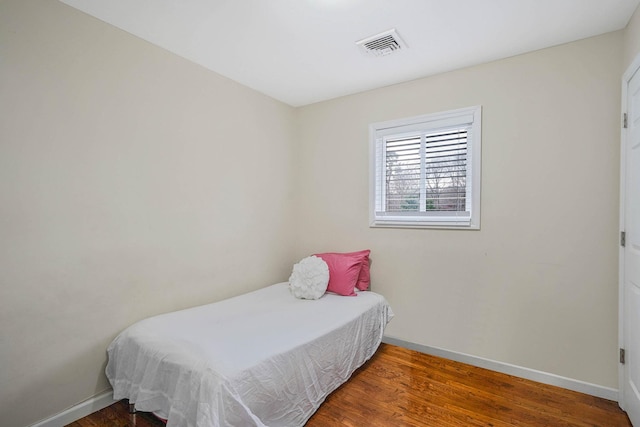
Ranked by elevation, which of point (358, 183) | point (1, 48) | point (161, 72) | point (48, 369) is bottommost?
point (48, 369)

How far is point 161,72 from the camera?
2275mm

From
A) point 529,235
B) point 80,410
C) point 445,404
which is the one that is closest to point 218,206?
point 80,410

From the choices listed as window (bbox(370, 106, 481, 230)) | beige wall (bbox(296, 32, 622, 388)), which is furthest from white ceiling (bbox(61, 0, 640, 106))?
window (bbox(370, 106, 481, 230))

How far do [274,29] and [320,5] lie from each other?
392mm

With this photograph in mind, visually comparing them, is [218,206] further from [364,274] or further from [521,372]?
[521,372]

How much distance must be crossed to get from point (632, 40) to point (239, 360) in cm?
290

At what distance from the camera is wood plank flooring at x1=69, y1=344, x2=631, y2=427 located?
1.83 metres

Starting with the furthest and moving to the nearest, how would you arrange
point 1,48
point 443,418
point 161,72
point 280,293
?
point 280,293 < point 161,72 < point 443,418 < point 1,48

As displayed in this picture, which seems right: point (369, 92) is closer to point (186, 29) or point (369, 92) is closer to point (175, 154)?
point (186, 29)

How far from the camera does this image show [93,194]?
1.92m

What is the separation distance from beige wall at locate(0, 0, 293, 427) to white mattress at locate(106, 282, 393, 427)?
27cm

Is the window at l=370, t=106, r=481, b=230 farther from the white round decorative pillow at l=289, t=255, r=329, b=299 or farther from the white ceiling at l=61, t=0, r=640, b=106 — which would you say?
the white round decorative pillow at l=289, t=255, r=329, b=299

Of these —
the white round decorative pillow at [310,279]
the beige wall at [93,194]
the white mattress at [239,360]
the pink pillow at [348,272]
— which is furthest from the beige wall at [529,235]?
the beige wall at [93,194]

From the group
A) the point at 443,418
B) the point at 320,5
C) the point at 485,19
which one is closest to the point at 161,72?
the point at 320,5
